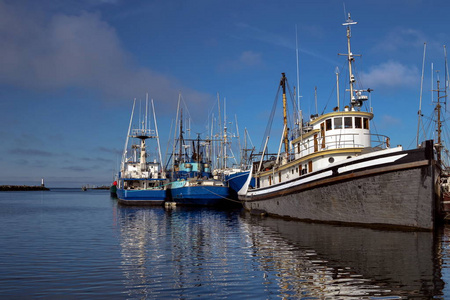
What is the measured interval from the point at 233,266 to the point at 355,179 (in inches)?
477

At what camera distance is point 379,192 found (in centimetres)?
2211

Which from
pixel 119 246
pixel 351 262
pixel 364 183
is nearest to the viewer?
pixel 351 262

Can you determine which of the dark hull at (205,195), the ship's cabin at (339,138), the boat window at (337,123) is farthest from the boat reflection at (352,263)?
the dark hull at (205,195)

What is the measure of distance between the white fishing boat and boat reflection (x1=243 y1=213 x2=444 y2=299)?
1370 mm

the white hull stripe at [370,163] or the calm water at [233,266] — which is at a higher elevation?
the white hull stripe at [370,163]

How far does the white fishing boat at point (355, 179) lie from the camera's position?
68.4 ft

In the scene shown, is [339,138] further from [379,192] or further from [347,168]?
[379,192]

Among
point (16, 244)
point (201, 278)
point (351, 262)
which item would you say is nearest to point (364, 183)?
point (351, 262)

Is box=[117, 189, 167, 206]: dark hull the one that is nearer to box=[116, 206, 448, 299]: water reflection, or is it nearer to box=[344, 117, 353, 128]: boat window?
box=[116, 206, 448, 299]: water reflection

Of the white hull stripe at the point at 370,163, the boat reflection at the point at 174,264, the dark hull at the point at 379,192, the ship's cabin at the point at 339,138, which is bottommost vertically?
the boat reflection at the point at 174,264

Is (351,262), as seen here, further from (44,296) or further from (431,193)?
(44,296)

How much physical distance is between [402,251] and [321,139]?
13.9m

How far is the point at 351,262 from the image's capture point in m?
14.3

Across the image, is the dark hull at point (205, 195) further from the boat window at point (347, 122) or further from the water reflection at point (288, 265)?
the water reflection at point (288, 265)
